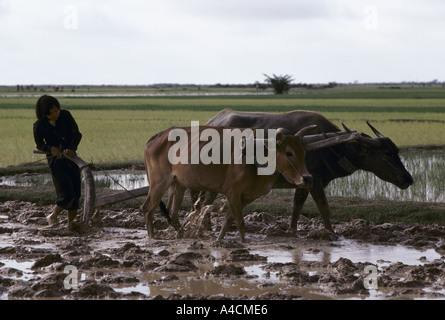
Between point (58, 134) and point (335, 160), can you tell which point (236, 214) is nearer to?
point (335, 160)

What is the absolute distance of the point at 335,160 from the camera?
26.5 ft

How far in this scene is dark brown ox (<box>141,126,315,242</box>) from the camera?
6.85 meters

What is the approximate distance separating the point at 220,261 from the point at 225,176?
1.05 meters

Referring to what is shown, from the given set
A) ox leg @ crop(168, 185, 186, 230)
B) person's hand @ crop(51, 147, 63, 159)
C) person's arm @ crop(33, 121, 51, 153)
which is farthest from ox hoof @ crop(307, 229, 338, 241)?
person's arm @ crop(33, 121, 51, 153)

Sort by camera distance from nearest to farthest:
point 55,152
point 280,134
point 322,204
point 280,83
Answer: point 280,134 < point 55,152 < point 322,204 < point 280,83

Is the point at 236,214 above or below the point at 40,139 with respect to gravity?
below

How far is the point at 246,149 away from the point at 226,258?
1.18 meters

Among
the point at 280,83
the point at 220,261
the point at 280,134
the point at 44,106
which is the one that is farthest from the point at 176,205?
the point at 280,83

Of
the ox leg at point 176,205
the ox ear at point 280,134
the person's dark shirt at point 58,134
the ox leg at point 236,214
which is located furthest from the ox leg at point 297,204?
the person's dark shirt at point 58,134

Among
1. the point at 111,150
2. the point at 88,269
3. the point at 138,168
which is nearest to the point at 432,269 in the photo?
the point at 88,269

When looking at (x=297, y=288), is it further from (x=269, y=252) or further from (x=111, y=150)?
(x=111, y=150)

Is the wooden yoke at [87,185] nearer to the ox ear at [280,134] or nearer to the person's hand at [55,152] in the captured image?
the person's hand at [55,152]

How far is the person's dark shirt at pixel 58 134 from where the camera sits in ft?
25.0
